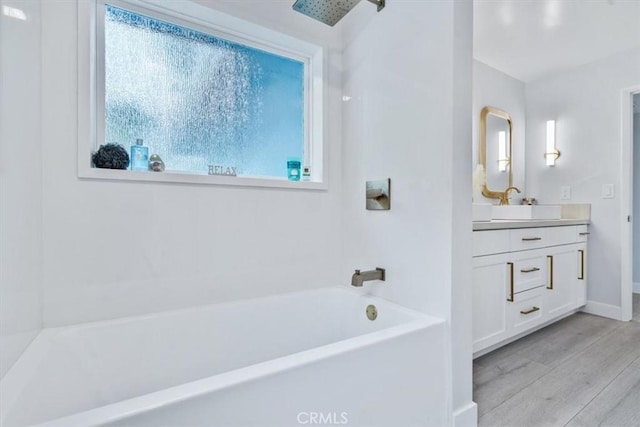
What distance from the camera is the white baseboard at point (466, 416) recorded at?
130cm

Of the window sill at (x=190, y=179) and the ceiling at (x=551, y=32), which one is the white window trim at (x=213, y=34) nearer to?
the window sill at (x=190, y=179)

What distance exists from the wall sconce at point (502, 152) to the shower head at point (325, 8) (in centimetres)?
221

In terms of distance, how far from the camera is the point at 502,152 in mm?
3031

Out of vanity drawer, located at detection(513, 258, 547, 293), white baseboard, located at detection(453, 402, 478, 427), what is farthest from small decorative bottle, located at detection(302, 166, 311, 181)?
vanity drawer, located at detection(513, 258, 547, 293)

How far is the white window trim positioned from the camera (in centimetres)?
124

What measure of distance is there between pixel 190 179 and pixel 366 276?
3.17ft

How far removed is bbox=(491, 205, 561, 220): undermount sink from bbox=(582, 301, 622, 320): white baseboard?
0.85 metres

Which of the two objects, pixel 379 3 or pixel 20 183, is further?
pixel 379 3

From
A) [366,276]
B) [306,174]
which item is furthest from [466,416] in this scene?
[306,174]

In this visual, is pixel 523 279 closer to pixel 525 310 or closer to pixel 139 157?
pixel 525 310

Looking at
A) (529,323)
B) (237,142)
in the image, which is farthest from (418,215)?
(529,323)

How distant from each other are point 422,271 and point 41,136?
5.30 ft

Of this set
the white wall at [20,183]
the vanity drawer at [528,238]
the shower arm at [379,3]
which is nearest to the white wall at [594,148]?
the vanity drawer at [528,238]

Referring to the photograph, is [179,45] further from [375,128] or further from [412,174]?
[412,174]
